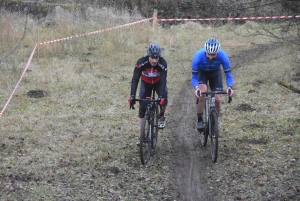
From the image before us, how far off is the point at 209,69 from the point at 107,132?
99.2 inches

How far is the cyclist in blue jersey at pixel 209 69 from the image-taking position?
6.85m

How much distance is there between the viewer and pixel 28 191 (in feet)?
19.6

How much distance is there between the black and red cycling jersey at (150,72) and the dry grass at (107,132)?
1241 millimetres

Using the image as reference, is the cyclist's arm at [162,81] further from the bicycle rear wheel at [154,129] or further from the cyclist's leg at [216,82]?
the cyclist's leg at [216,82]

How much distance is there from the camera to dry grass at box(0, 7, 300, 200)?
6.17m

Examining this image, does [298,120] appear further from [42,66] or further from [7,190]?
[42,66]

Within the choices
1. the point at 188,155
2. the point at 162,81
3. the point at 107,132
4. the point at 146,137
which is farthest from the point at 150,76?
the point at 107,132

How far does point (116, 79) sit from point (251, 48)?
681cm

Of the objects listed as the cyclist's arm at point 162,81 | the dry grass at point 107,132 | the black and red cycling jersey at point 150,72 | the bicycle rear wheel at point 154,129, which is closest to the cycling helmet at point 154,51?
the black and red cycling jersey at point 150,72

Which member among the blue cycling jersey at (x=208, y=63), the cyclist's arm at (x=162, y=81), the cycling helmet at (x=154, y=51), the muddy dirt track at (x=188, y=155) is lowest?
the muddy dirt track at (x=188, y=155)

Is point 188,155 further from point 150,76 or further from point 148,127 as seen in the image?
point 150,76

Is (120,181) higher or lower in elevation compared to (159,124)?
lower

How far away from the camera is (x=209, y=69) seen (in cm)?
728

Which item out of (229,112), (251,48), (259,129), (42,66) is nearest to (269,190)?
(259,129)
